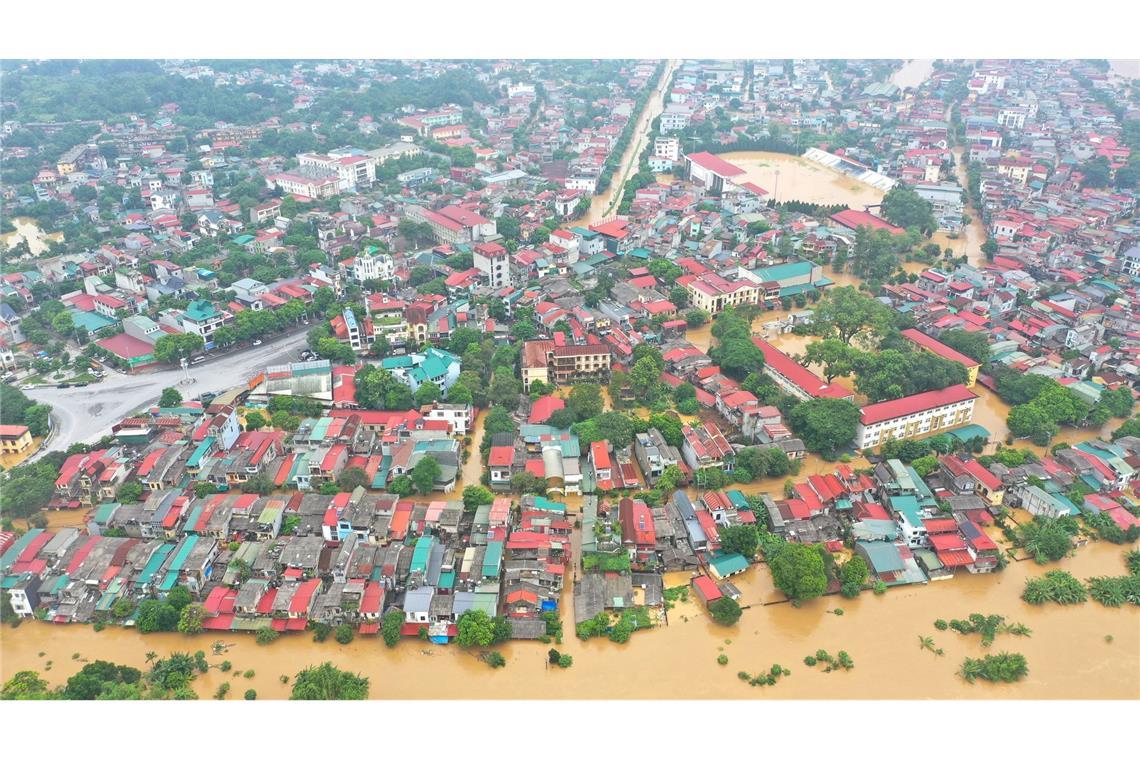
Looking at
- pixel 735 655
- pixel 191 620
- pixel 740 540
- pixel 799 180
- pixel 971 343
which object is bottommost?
pixel 735 655

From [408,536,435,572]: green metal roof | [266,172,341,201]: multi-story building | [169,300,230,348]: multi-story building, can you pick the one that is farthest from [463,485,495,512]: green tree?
[266,172,341,201]: multi-story building

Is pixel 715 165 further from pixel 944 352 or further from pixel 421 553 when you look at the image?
pixel 421 553

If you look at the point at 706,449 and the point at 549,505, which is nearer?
the point at 549,505

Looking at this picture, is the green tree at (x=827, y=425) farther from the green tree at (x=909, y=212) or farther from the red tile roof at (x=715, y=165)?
the red tile roof at (x=715, y=165)

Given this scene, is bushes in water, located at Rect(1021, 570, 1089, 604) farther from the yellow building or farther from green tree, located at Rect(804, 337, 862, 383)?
the yellow building

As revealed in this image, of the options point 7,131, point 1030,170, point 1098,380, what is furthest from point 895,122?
point 7,131

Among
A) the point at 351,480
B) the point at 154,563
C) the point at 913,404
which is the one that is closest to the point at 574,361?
the point at 351,480

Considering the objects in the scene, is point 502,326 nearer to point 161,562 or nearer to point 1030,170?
point 161,562

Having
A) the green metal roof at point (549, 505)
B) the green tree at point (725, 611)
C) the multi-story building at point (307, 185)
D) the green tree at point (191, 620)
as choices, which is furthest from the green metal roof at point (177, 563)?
the multi-story building at point (307, 185)
